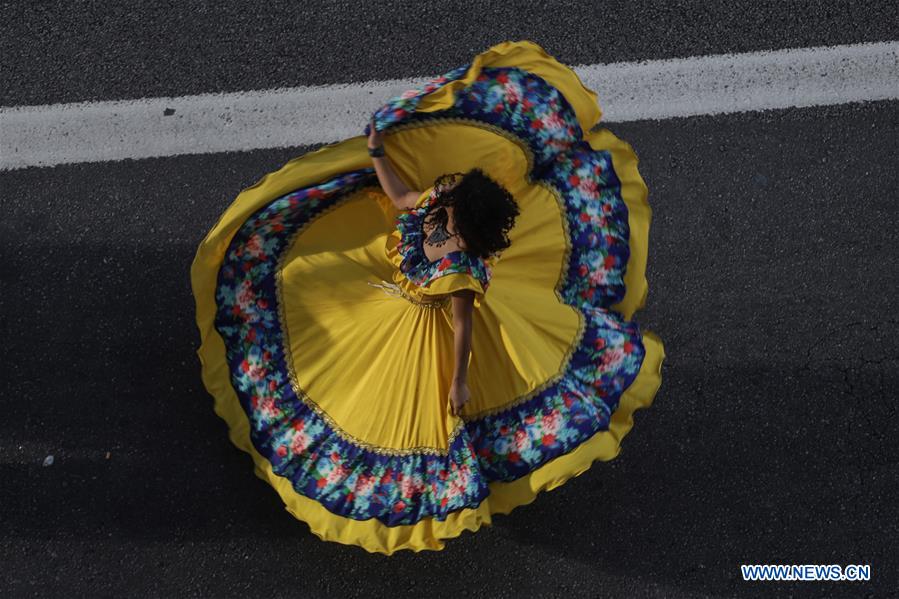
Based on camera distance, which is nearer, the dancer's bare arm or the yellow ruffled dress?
the dancer's bare arm

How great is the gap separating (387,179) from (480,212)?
1.99 feet

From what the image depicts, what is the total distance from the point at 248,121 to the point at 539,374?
199 centimetres

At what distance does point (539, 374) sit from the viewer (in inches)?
136

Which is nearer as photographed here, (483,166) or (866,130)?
Result: (483,166)

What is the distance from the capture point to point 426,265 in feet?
10.1

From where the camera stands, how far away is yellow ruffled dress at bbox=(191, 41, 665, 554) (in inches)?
134

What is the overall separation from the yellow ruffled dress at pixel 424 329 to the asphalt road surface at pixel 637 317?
0.60 metres

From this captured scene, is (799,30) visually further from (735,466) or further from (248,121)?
(248,121)

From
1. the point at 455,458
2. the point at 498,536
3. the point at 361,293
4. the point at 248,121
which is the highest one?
the point at 248,121

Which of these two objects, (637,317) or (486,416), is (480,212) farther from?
(637,317)

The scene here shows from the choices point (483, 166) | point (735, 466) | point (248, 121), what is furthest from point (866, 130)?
point (248, 121)

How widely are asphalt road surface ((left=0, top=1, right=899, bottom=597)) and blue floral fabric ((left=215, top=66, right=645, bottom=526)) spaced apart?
62 cm

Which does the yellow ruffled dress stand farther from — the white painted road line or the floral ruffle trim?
the white painted road line

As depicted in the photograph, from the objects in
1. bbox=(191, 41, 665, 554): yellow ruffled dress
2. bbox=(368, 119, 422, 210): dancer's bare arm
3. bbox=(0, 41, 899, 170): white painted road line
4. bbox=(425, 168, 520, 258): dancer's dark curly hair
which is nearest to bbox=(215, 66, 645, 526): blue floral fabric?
bbox=(191, 41, 665, 554): yellow ruffled dress
